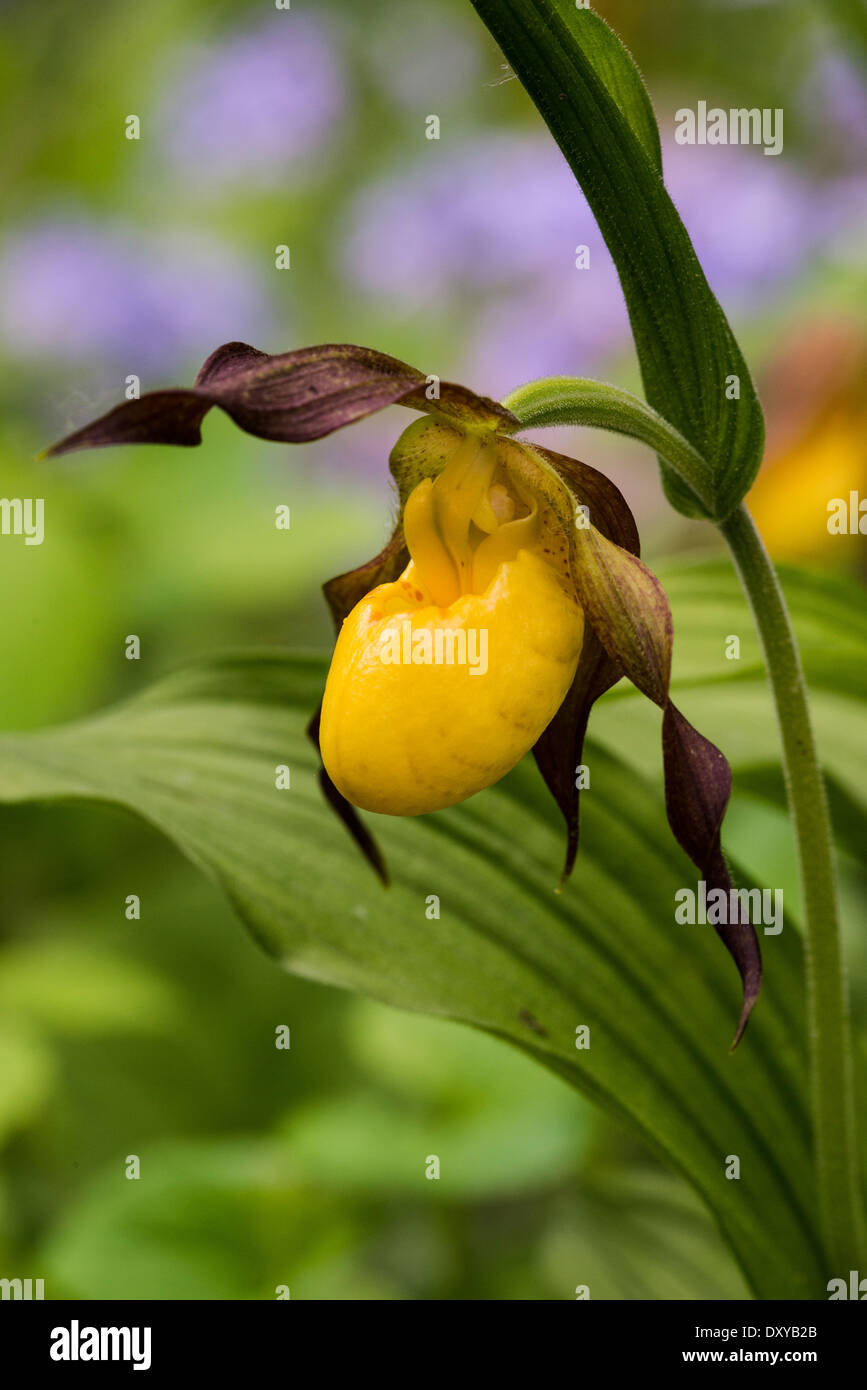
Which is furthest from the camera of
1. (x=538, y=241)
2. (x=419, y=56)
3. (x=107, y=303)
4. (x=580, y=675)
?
(x=419, y=56)

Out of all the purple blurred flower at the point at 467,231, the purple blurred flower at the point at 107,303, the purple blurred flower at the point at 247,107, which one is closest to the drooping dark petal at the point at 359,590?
the purple blurred flower at the point at 107,303

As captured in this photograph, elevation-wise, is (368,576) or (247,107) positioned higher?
(247,107)

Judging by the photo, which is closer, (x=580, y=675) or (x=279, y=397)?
(x=279, y=397)

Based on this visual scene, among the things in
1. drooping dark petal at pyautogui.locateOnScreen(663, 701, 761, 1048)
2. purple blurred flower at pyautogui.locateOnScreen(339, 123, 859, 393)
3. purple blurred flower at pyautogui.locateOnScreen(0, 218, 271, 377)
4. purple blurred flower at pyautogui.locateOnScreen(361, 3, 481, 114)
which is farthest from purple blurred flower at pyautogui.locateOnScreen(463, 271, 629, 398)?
drooping dark petal at pyautogui.locateOnScreen(663, 701, 761, 1048)

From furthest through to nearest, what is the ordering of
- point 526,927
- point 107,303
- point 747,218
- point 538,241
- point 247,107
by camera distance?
1. point 247,107
2. point 538,241
3. point 747,218
4. point 107,303
5. point 526,927

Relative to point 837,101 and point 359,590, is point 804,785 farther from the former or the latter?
point 837,101

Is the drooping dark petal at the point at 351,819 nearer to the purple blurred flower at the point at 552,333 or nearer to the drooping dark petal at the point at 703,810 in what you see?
the drooping dark petal at the point at 703,810

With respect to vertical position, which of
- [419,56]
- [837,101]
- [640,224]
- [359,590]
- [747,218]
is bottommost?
[359,590]

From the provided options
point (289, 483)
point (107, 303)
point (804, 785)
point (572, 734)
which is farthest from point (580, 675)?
point (107, 303)
